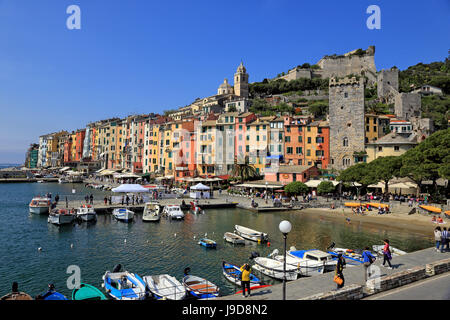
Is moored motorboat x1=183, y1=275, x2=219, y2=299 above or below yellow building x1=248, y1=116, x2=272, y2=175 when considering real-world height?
below

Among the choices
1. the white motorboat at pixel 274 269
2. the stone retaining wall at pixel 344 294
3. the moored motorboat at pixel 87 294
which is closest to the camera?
the stone retaining wall at pixel 344 294

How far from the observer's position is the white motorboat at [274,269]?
66.6ft

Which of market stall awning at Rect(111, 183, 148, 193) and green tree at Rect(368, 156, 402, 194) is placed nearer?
market stall awning at Rect(111, 183, 148, 193)

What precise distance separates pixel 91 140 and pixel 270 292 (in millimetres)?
130784

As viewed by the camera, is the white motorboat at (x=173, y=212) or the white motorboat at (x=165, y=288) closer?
the white motorboat at (x=165, y=288)

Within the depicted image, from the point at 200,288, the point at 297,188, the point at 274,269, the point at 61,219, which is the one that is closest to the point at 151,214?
the point at 61,219

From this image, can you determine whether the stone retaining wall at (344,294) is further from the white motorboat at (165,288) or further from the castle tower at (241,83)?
the castle tower at (241,83)

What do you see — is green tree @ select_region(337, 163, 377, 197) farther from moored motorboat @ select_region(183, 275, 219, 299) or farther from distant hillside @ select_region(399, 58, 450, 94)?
distant hillside @ select_region(399, 58, 450, 94)

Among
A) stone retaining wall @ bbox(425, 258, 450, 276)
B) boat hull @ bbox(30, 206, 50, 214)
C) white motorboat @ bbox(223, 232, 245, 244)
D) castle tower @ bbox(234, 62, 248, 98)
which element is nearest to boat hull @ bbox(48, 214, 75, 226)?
boat hull @ bbox(30, 206, 50, 214)

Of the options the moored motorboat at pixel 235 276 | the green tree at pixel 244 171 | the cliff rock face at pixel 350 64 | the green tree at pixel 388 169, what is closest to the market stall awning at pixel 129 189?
the green tree at pixel 244 171

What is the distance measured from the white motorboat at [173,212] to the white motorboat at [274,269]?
1904cm

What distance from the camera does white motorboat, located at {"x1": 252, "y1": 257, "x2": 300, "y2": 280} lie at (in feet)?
66.6

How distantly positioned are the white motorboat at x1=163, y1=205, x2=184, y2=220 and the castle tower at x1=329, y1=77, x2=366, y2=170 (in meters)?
38.3
